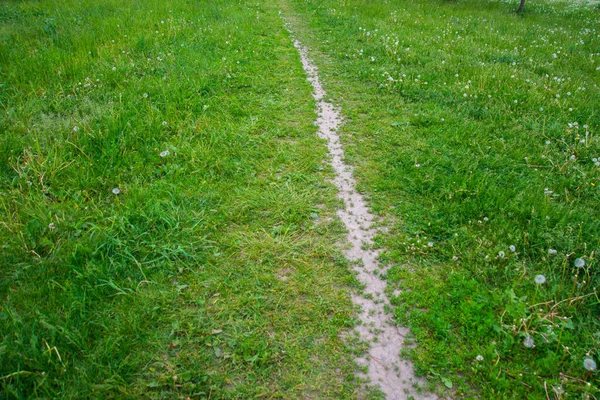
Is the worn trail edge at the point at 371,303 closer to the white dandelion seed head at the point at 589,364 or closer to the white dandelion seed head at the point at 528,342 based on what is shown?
the white dandelion seed head at the point at 528,342

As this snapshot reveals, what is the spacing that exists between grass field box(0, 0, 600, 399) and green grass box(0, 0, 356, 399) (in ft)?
0.09

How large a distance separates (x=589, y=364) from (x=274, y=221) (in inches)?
137

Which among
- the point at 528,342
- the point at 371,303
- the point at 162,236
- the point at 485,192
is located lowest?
the point at 371,303

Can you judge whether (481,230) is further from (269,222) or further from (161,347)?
(161,347)

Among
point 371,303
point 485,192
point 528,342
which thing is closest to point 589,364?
point 528,342

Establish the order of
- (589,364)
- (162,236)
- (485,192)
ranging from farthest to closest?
(485,192)
(162,236)
(589,364)

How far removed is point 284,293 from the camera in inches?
149

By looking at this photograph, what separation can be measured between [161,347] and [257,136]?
13.6 ft

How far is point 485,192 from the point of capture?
4891 millimetres

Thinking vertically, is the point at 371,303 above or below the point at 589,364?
below

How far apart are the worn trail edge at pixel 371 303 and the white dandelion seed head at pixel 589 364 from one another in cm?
130

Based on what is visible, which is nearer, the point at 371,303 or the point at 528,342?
the point at 528,342

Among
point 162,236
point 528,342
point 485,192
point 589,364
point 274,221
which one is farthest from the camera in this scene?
point 485,192

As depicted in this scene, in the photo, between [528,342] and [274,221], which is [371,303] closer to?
[528,342]
